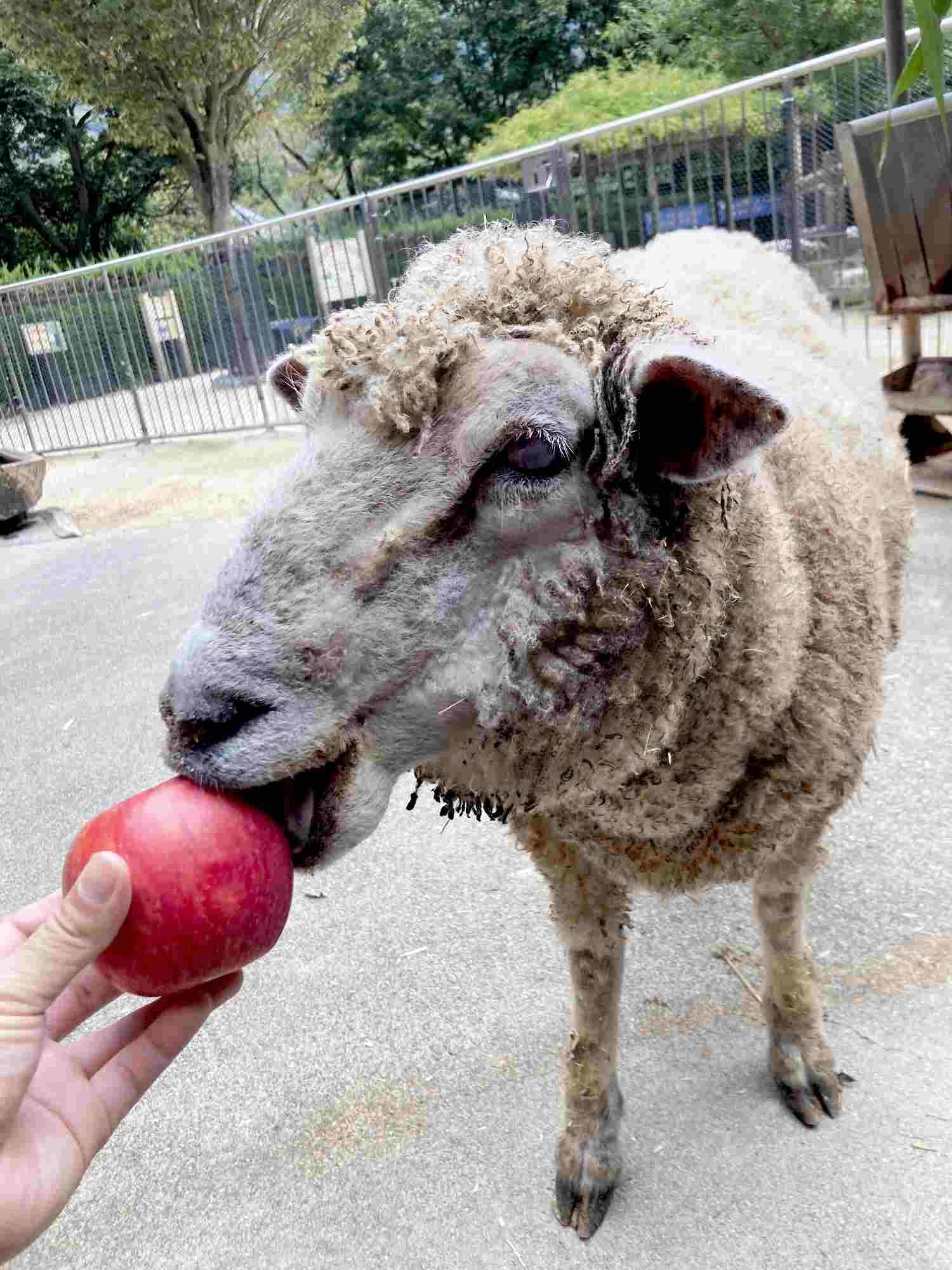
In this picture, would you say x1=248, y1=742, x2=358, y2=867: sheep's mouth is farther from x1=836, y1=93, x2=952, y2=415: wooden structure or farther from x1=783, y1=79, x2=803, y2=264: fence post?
x1=783, y1=79, x2=803, y2=264: fence post

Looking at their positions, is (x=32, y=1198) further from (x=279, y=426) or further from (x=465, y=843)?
(x=279, y=426)

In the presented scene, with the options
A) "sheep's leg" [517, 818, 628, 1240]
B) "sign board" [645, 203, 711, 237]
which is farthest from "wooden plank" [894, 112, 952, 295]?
"sheep's leg" [517, 818, 628, 1240]

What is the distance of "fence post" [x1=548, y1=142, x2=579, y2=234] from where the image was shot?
8.77m

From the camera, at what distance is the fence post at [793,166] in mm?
7379

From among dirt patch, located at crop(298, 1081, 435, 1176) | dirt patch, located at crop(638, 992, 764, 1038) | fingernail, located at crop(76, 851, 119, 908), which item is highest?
fingernail, located at crop(76, 851, 119, 908)

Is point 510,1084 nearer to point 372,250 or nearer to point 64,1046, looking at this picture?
point 64,1046

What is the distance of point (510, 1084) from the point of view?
2416 millimetres

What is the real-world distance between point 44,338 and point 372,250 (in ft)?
16.9

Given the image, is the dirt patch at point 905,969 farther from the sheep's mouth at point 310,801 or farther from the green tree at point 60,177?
the green tree at point 60,177

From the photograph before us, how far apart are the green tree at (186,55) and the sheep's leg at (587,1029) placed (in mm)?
22615

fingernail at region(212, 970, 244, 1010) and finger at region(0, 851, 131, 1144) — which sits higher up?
finger at region(0, 851, 131, 1144)

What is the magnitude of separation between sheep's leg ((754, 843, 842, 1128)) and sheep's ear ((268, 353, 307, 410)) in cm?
143

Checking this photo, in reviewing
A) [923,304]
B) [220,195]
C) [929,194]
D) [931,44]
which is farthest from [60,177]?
[931,44]

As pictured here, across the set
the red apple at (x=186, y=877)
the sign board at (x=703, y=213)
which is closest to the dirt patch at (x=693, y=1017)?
the red apple at (x=186, y=877)
